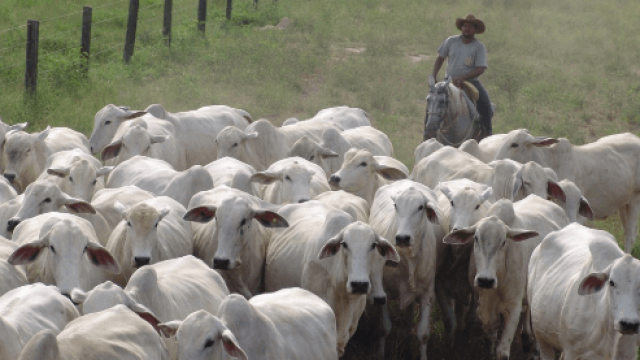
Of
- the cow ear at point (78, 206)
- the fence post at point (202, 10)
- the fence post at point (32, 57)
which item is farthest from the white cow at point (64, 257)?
the fence post at point (202, 10)

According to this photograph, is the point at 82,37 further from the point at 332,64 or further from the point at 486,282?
the point at 486,282

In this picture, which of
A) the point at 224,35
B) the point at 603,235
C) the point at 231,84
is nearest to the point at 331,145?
the point at 603,235

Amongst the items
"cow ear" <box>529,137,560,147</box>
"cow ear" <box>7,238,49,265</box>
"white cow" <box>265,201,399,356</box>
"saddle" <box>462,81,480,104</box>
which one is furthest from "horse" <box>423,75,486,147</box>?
"cow ear" <box>7,238,49,265</box>

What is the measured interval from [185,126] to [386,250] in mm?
5475

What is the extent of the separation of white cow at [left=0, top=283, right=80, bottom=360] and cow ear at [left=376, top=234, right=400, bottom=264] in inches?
82.7

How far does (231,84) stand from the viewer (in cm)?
1723

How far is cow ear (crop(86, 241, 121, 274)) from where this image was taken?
6.12m

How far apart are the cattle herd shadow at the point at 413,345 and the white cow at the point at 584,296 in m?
0.99

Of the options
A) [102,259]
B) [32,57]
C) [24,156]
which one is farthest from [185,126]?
[102,259]

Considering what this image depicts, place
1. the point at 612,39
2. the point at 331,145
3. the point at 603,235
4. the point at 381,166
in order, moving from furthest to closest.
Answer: the point at 612,39 < the point at 331,145 < the point at 381,166 < the point at 603,235

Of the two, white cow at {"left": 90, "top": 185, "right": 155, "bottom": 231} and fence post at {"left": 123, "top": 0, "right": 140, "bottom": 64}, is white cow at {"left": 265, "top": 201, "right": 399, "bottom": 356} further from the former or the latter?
fence post at {"left": 123, "top": 0, "right": 140, "bottom": 64}

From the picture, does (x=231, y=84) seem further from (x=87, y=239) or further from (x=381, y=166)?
(x=87, y=239)

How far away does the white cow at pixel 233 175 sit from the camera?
8375 millimetres

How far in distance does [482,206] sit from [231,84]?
998 cm
